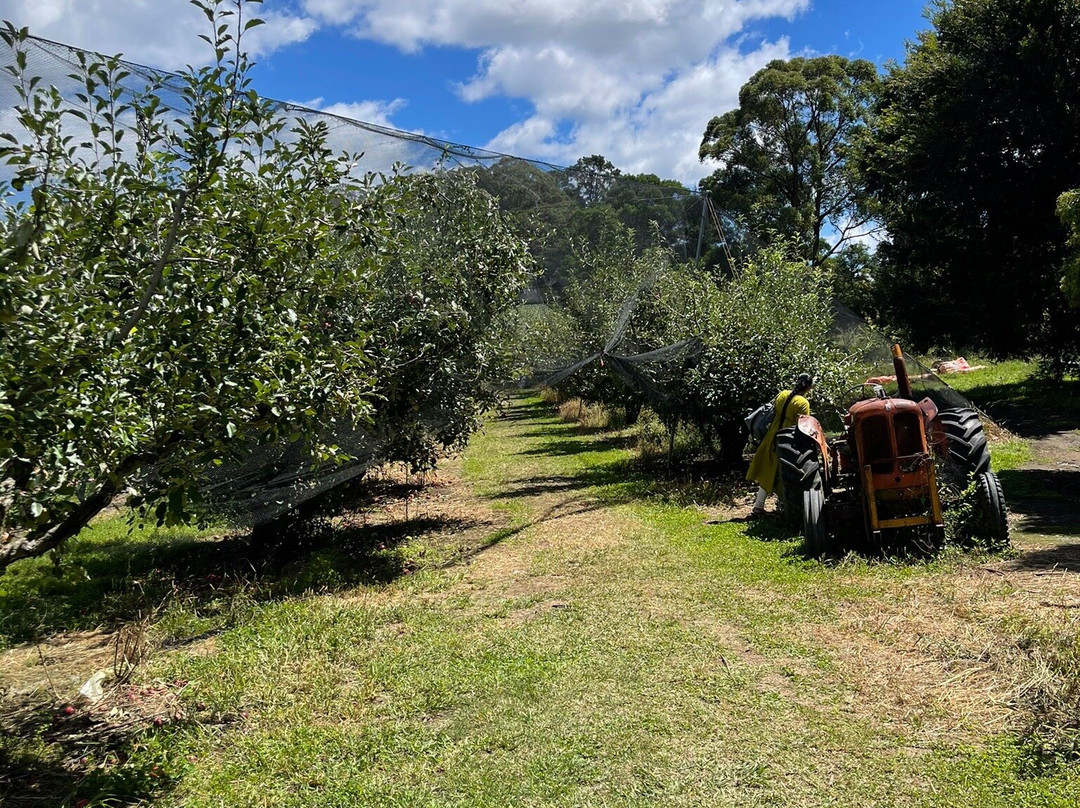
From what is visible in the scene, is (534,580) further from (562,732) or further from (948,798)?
(948,798)

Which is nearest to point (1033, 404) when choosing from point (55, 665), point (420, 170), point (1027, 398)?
point (1027, 398)

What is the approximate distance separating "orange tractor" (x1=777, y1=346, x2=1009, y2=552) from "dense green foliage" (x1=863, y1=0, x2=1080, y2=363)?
9.77 metres

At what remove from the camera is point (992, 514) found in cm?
699

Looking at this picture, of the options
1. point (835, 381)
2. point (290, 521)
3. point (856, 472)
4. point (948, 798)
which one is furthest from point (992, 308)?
point (948, 798)

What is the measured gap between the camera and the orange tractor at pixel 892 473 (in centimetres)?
704

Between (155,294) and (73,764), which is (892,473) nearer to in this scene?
(155,294)

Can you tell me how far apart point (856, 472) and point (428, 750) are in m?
5.03

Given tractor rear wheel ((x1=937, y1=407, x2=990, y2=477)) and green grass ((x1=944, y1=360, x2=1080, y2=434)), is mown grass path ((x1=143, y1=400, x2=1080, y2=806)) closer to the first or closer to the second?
tractor rear wheel ((x1=937, y1=407, x2=990, y2=477))

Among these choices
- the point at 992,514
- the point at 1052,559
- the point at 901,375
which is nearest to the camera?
the point at 1052,559

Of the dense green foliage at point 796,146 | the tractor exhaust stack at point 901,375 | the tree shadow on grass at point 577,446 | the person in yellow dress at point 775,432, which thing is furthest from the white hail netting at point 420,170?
the dense green foliage at point 796,146

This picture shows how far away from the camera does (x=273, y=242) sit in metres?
3.75

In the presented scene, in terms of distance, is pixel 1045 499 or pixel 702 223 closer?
pixel 1045 499

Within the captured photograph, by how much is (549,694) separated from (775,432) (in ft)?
17.3

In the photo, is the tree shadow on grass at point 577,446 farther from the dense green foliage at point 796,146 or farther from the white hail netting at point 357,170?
the dense green foliage at point 796,146
